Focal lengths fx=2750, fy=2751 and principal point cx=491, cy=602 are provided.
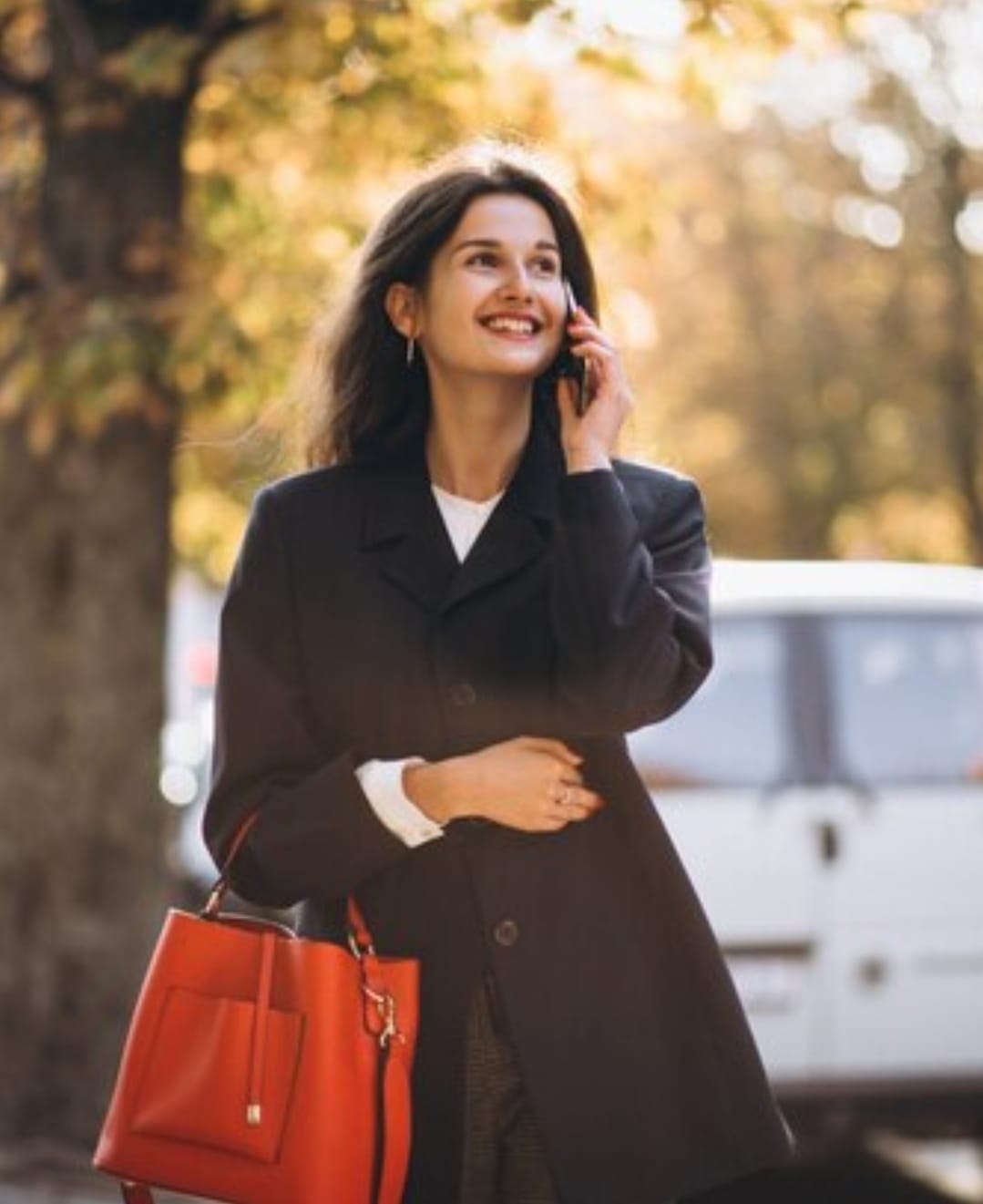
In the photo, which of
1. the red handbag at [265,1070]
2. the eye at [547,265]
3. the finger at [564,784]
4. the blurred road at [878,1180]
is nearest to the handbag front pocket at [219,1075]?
the red handbag at [265,1070]

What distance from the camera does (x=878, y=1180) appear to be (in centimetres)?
886

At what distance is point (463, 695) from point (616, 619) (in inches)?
9.1

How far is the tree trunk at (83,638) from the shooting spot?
7789mm

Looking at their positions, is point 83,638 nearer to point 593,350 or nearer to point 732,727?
point 732,727

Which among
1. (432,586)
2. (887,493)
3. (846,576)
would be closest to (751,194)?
(887,493)

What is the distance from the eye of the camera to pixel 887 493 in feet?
92.5

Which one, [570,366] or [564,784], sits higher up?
[570,366]

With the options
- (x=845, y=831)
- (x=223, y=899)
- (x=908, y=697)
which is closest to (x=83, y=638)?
(x=845, y=831)

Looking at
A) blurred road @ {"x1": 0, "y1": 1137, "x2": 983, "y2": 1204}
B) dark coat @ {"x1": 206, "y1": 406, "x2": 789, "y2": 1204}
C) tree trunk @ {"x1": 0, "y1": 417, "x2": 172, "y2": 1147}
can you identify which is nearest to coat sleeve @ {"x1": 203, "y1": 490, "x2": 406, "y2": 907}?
dark coat @ {"x1": 206, "y1": 406, "x2": 789, "y2": 1204}

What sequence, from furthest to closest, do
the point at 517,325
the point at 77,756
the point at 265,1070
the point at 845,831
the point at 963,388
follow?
the point at 963,388 < the point at 77,756 < the point at 845,831 < the point at 517,325 < the point at 265,1070

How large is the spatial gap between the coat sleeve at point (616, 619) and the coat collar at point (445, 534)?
89 mm

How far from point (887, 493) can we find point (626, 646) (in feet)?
82.9

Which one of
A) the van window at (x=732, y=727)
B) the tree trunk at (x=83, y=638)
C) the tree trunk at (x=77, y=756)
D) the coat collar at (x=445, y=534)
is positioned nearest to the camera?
the coat collar at (x=445, y=534)

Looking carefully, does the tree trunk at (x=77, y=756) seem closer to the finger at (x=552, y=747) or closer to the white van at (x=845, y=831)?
the white van at (x=845, y=831)
